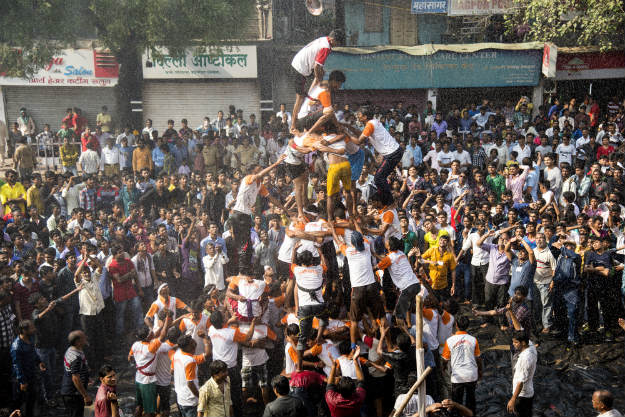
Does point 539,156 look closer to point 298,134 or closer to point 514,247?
point 514,247

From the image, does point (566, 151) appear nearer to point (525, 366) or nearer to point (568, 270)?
point (568, 270)

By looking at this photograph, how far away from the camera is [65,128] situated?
17719 millimetres

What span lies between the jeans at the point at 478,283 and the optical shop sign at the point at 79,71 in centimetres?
1335

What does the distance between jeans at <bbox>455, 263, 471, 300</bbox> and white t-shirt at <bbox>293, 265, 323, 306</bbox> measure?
397 centimetres

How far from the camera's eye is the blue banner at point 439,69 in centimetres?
1958

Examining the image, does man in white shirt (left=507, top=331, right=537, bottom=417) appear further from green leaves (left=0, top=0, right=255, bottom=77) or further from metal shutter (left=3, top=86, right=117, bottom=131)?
metal shutter (left=3, top=86, right=117, bottom=131)

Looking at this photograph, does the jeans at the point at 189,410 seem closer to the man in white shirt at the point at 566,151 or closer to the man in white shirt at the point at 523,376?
the man in white shirt at the point at 523,376

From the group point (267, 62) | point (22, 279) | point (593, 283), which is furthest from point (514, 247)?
point (267, 62)

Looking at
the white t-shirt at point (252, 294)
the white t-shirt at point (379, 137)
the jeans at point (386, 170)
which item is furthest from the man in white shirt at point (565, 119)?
the white t-shirt at point (252, 294)

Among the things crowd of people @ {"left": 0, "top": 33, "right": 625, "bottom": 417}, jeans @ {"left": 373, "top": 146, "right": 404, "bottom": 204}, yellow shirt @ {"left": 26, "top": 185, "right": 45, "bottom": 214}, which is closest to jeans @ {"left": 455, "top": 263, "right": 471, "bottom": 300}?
crowd of people @ {"left": 0, "top": 33, "right": 625, "bottom": 417}

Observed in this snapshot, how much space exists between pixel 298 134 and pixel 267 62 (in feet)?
41.9

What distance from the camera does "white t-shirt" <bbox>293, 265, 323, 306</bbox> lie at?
7.73m

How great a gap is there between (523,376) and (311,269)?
8.48 ft

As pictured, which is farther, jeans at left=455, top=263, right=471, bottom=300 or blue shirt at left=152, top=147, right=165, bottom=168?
blue shirt at left=152, top=147, right=165, bottom=168
